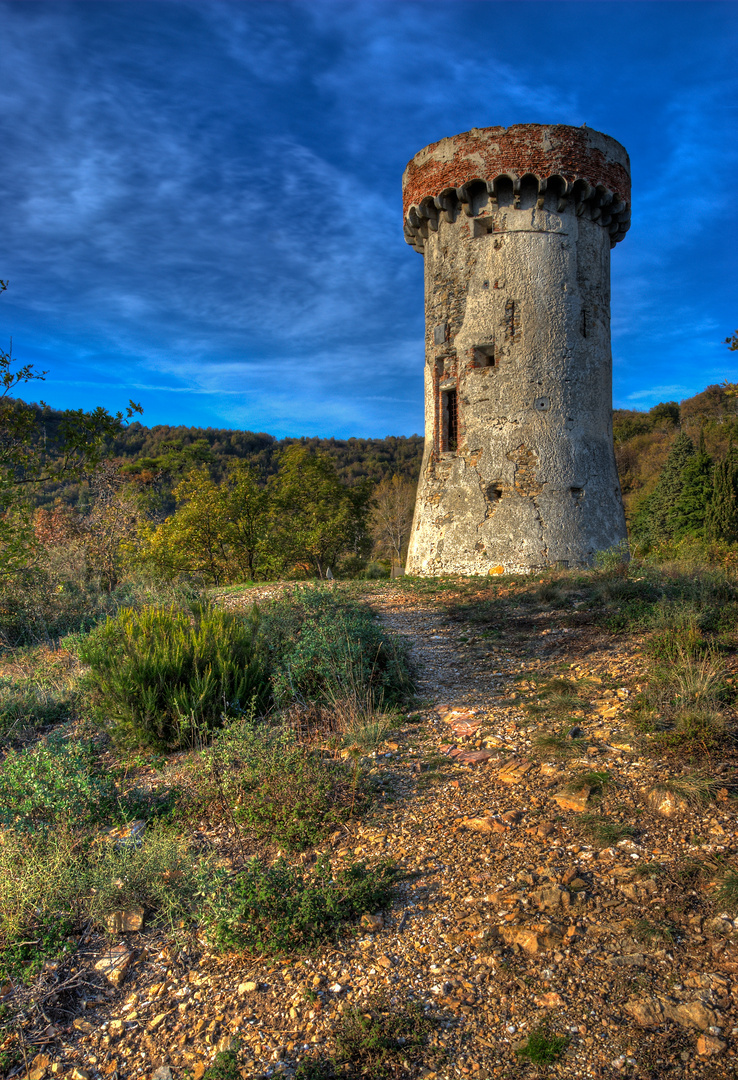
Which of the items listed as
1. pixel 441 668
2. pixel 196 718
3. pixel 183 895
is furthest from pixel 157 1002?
pixel 441 668

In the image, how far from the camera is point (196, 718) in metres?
5.28

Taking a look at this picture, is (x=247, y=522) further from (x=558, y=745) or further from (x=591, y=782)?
(x=591, y=782)

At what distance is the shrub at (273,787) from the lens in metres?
3.70

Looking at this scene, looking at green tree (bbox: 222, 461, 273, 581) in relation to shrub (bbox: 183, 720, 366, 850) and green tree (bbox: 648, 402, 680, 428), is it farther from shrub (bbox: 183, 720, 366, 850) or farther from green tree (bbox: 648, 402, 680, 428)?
green tree (bbox: 648, 402, 680, 428)

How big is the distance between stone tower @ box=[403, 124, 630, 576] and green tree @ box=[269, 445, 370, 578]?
8.09m

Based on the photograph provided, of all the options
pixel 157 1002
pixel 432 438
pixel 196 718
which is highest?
pixel 432 438

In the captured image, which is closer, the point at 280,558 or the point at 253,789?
the point at 253,789

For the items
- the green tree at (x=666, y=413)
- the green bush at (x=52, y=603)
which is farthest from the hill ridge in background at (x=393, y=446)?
the green bush at (x=52, y=603)

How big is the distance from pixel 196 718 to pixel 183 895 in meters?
2.20

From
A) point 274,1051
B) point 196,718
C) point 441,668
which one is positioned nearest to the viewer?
point 274,1051

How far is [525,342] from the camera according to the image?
11.6 metres

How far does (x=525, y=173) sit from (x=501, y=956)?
1216 cm

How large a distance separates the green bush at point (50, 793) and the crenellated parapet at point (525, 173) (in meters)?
11.5

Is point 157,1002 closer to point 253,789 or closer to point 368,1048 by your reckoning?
point 368,1048
